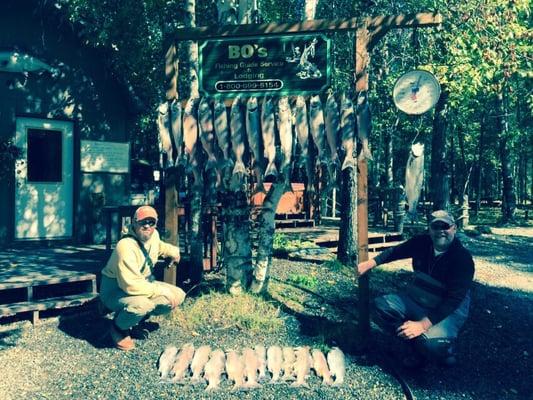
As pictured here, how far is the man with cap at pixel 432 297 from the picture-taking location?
491cm

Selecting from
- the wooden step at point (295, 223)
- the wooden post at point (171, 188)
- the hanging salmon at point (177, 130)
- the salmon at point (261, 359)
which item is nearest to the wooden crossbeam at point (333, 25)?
the wooden post at point (171, 188)

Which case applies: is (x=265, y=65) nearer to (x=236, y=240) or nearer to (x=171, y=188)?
(x=171, y=188)

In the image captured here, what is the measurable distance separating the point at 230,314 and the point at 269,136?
7.03 feet

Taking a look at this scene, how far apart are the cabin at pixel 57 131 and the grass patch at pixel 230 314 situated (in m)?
5.07

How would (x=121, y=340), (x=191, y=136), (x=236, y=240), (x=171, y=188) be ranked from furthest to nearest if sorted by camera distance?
(x=236, y=240)
(x=171, y=188)
(x=191, y=136)
(x=121, y=340)

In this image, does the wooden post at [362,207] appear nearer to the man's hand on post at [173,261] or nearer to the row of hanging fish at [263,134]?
the row of hanging fish at [263,134]

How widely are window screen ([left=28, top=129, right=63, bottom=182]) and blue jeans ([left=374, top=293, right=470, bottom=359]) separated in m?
7.61

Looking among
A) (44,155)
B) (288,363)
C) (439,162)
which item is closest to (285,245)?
(439,162)

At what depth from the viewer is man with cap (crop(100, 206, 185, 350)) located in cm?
533

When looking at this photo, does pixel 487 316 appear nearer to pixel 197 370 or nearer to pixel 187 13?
pixel 197 370

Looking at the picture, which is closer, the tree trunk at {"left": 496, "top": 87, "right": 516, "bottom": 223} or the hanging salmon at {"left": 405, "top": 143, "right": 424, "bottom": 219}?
the hanging salmon at {"left": 405, "top": 143, "right": 424, "bottom": 219}

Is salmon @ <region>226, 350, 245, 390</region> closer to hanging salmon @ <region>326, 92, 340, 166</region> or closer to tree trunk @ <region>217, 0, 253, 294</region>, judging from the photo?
tree trunk @ <region>217, 0, 253, 294</region>

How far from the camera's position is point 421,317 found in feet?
16.9

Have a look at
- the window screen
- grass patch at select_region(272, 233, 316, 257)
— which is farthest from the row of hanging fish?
the window screen
